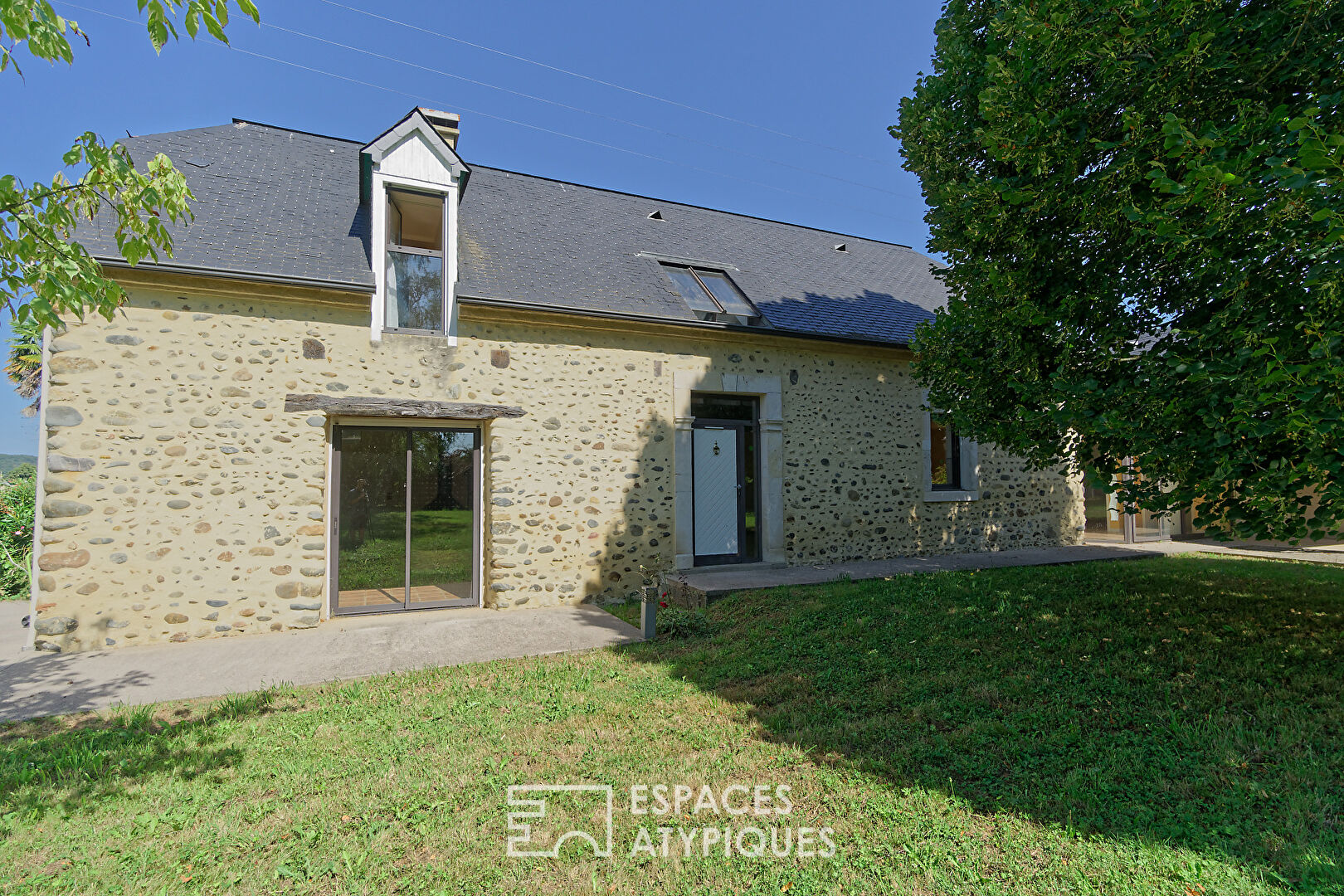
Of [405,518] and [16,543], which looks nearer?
[405,518]

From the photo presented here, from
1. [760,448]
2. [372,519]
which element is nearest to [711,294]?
[760,448]

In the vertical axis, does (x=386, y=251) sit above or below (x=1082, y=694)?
above

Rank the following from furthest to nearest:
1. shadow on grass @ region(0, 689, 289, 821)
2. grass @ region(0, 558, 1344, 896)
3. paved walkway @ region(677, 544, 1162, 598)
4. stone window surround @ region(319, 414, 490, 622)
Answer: paved walkway @ region(677, 544, 1162, 598) → stone window surround @ region(319, 414, 490, 622) → shadow on grass @ region(0, 689, 289, 821) → grass @ region(0, 558, 1344, 896)

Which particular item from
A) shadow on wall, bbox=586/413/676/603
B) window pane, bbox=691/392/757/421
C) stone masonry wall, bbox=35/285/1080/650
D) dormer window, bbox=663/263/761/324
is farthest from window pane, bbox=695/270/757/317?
shadow on wall, bbox=586/413/676/603

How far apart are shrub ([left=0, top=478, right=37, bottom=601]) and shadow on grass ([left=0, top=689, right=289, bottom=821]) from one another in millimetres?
6425

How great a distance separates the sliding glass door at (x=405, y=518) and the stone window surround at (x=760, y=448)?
2680 mm

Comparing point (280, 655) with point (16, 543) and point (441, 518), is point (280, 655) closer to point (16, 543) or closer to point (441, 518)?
point (441, 518)

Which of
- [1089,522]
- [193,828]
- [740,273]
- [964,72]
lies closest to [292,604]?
[193,828]

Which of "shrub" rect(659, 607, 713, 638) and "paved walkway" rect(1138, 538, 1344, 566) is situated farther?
"paved walkway" rect(1138, 538, 1344, 566)

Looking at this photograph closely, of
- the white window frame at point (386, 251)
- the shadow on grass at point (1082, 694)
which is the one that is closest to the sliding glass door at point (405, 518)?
the white window frame at point (386, 251)

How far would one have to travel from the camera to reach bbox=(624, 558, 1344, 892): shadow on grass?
2.90m

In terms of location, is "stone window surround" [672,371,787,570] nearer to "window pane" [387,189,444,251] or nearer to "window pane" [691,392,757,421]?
"window pane" [691,392,757,421]

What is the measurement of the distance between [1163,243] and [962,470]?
6.76m

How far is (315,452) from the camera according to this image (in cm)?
669
